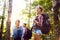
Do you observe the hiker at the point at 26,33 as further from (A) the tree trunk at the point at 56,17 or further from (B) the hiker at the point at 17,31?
(A) the tree trunk at the point at 56,17

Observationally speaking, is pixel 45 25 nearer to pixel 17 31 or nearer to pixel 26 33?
pixel 26 33

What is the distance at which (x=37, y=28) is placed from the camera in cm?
263

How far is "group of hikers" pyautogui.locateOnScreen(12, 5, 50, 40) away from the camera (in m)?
2.59

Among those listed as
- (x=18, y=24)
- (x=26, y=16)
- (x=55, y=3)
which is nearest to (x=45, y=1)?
(x=55, y=3)

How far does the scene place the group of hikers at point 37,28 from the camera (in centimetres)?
259

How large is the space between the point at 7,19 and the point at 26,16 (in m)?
0.30

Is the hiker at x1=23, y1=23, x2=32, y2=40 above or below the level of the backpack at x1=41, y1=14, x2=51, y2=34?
below

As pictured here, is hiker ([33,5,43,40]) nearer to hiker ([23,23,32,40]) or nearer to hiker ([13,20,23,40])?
hiker ([23,23,32,40])

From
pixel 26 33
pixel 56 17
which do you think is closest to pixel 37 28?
pixel 26 33

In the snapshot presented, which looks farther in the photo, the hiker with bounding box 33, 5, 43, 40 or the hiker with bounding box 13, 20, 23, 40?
the hiker with bounding box 13, 20, 23, 40

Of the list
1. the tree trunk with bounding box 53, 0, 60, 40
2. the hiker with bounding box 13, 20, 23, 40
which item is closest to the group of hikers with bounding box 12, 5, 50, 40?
the hiker with bounding box 13, 20, 23, 40

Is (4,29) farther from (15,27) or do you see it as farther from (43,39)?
(43,39)

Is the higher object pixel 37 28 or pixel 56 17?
pixel 56 17

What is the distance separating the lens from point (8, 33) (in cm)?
277
